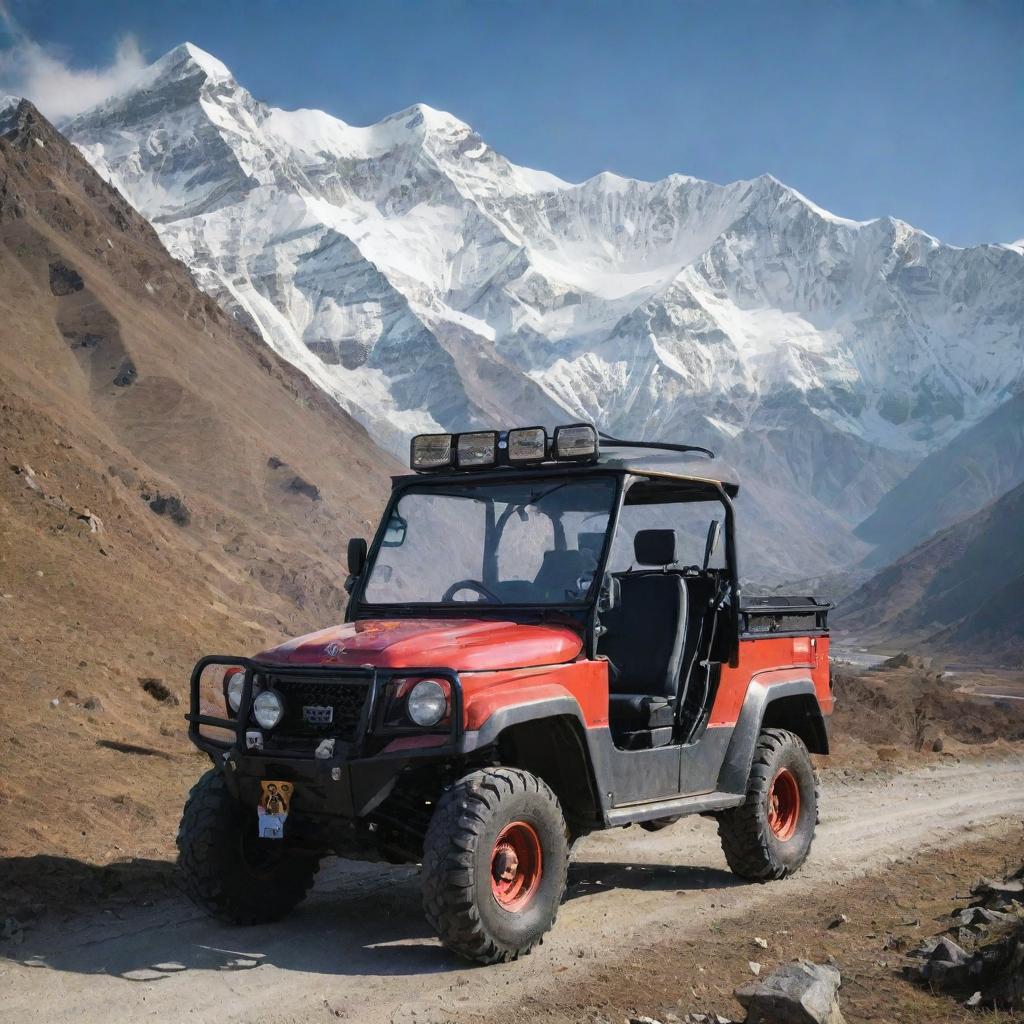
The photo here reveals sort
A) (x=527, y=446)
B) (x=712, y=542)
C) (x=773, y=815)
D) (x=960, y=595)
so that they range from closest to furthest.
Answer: (x=527, y=446) → (x=712, y=542) → (x=773, y=815) → (x=960, y=595)

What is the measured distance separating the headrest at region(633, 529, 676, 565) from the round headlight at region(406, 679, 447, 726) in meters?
2.16

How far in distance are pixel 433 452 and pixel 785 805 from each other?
12.3 ft

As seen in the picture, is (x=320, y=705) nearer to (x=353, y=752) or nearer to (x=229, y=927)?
(x=353, y=752)

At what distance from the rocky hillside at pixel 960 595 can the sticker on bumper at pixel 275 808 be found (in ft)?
361

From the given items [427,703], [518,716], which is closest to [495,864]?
[518,716]

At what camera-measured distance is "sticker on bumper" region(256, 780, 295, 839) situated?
655 centimetres

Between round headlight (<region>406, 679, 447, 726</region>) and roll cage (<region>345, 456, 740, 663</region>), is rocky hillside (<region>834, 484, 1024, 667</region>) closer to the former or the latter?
roll cage (<region>345, 456, 740, 663</region>)

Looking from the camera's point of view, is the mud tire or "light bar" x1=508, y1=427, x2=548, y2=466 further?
"light bar" x1=508, y1=427, x2=548, y2=466

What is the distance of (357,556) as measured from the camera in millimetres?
Result: 8375

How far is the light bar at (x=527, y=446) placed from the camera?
796cm

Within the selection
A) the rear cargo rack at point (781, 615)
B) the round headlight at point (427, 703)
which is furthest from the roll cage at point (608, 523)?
the round headlight at point (427, 703)

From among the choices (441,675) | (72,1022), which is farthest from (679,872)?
(72,1022)

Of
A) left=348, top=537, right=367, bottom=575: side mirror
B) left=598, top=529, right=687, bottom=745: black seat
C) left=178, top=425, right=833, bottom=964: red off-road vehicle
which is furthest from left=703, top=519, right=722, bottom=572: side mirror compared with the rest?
left=348, top=537, right=367, bottom=575: side mirror

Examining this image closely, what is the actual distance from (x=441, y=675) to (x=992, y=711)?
165 feet
